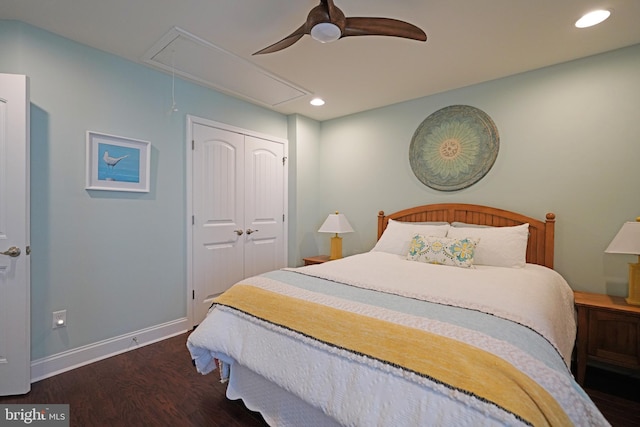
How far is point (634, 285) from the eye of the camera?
2053 millimetres

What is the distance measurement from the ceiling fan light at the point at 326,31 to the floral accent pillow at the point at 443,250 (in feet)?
5.77

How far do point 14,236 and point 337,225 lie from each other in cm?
272

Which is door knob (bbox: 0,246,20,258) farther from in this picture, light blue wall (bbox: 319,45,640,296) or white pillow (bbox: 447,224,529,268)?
light blue wall (bbox: 319,45,640,296)

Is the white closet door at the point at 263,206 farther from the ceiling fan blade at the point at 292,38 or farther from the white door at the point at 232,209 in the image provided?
the ceiling fan blade at the point at 292,38

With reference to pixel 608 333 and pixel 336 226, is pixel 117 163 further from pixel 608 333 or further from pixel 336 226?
pixel 608 333

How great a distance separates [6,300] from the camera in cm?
187

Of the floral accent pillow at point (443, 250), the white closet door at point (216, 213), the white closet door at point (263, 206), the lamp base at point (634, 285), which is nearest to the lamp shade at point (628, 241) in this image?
the lamp base at point (634, 285)

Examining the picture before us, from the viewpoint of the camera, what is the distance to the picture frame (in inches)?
91.7

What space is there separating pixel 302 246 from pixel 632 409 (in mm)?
3148

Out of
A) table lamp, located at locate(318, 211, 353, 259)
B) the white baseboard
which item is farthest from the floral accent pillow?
the white baseboard

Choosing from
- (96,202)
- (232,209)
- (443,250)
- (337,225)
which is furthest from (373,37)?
(96,202)

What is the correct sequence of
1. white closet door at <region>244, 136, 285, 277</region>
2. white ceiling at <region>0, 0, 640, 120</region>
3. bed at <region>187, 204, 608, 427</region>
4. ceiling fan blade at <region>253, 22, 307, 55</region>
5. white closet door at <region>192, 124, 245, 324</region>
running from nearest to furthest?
bed at <region>187, 204, 608, 427</region> < ceiling fan blade at <region>253, 22, 307, 55</region> < white ceiling at <region>0, 0, 640, 120</region> < white closet door at <region>192, 124, 245, 324</region> < white closet door at <region>244, 136, 285, 277</region>

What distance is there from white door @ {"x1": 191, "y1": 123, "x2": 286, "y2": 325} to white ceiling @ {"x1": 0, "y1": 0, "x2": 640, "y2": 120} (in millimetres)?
705

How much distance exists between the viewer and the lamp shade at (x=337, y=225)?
3.55m
